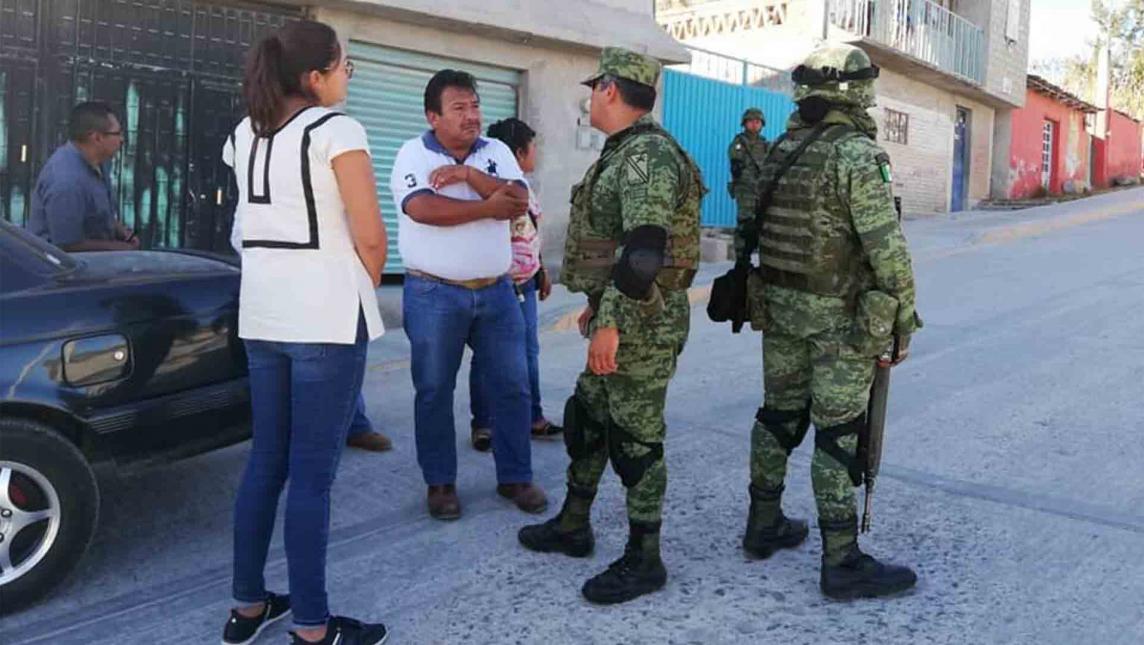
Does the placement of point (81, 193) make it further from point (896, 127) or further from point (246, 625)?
point (896, 127)

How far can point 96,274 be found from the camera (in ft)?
11.4

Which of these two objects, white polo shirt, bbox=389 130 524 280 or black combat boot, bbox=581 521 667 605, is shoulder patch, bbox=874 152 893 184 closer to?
black combat boot, bbox=581 521 667 605

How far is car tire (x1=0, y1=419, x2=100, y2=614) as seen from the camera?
304 centimetres

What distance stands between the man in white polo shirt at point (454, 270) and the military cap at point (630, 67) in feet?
2.43

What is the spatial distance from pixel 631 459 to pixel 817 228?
97 cm

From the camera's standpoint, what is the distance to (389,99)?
10.0 m

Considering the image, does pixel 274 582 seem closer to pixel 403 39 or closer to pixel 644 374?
pixel 644 374

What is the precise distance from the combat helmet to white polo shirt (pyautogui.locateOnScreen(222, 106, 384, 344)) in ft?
5.08

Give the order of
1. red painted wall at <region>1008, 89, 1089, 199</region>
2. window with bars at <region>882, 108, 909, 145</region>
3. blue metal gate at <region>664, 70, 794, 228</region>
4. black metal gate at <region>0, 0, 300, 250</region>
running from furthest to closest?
red painted wall at <region>1008, 89, 1089, 199</region> → window with bars at <region>882, 108, 909, 145</region> → blue metal gate at <region>664, 70, 794, 228</region> → black metal gate at <region>0, 0, 300, 250</region>

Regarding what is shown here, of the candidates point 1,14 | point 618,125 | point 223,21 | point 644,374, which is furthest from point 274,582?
point 223,21

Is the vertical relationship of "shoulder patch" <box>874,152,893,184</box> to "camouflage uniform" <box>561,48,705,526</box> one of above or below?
above

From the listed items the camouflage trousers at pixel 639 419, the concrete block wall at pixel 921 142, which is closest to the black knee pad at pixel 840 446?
the camouflage trousers at pixel 639 419

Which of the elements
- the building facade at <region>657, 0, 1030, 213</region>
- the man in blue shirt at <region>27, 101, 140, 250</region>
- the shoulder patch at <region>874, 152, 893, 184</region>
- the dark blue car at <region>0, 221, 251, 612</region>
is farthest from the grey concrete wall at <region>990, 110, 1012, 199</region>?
the dark blue car at <region>0, 221, 251, 612</region>

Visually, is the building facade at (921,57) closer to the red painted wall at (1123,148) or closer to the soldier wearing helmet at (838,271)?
the red painted wall at (1123,148)
